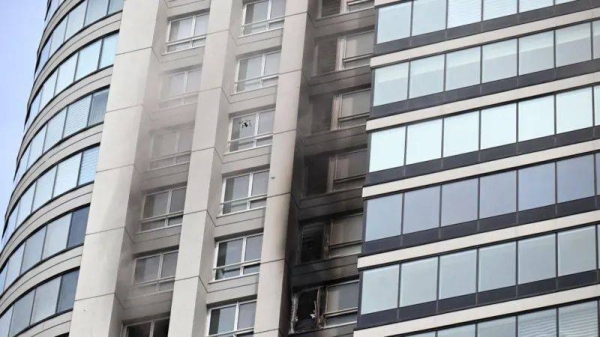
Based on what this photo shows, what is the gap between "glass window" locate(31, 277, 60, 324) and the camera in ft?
251

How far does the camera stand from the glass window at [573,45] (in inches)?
2800

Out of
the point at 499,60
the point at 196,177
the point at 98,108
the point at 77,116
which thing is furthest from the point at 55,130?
the point at 499,60

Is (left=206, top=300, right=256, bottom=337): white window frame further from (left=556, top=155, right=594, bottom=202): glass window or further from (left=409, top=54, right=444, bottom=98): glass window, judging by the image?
(left=556, top=155, right=594, bottom=202): glass window

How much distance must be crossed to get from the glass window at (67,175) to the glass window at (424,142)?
1581 centimetres

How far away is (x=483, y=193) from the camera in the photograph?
227ft

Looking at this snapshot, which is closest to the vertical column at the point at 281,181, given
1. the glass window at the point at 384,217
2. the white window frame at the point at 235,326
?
the white window frame at the point at 235,326

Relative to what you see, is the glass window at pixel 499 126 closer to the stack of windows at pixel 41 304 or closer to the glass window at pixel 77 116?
the stack of windows at pixel 41 304

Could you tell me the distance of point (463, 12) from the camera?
74375mm

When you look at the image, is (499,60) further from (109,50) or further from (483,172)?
(109,50)

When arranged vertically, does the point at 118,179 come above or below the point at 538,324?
above

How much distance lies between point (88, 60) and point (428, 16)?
666 inches

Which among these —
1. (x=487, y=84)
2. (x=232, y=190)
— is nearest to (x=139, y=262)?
(x=232, y=190)

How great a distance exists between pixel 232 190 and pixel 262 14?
30.2 feet

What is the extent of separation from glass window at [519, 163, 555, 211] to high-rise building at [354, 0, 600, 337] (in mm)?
52
